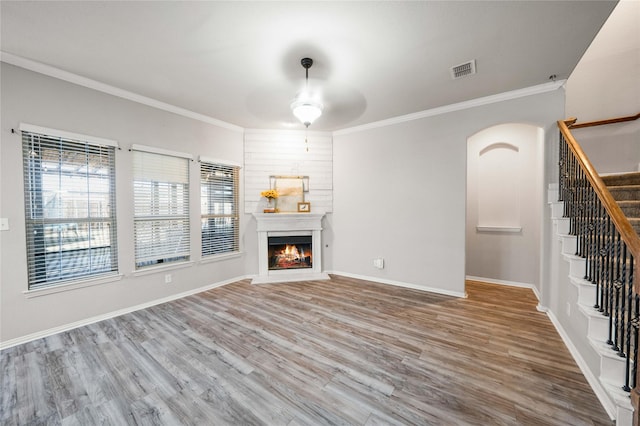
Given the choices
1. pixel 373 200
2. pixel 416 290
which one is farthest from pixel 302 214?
pixel 416 290

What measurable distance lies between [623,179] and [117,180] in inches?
236

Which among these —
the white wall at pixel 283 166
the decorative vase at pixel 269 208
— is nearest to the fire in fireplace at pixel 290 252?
the white wall at pixel 283 166

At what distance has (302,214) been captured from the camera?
4590 mm

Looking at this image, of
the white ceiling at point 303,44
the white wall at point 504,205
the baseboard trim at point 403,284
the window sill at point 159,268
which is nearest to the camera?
the white ceiling at point 303,44

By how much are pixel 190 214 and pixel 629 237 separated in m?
4.69

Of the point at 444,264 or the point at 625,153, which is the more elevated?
the point at 625,153

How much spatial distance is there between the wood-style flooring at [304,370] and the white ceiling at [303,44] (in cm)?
290

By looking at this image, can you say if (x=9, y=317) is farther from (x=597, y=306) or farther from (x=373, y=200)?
(x=597, y=306)

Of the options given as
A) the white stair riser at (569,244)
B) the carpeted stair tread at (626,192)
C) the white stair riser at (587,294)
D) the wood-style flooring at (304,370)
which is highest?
the carpeted stair tread at (626,192)

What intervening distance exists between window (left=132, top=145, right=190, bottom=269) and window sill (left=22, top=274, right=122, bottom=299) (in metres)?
0.34

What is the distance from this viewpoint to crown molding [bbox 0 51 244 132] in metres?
2.46

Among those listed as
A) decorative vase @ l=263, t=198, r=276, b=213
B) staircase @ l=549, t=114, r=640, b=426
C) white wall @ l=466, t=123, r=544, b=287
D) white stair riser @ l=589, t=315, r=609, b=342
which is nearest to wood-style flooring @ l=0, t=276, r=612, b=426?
staircase @ l=549, t=114, r=640, b=426

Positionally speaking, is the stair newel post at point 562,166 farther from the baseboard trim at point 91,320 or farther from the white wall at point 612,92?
the baseboard trim at point 91,320

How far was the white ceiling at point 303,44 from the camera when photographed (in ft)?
6.20
